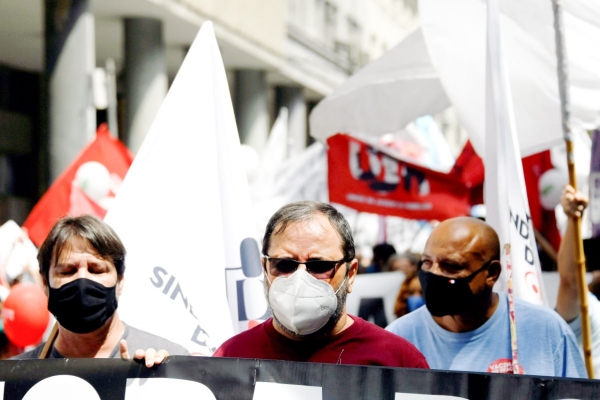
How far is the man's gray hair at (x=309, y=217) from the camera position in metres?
3.19

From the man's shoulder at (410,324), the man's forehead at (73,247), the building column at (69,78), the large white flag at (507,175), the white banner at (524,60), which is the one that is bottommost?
the man's shoulder at (410,324)

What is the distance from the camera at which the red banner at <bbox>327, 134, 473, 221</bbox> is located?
872 cm

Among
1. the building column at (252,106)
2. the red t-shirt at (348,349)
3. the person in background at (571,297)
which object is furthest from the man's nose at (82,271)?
the building column at (252,106)

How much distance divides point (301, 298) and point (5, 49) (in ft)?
51.8

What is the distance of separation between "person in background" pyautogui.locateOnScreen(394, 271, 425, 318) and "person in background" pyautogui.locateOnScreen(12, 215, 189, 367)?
358cm

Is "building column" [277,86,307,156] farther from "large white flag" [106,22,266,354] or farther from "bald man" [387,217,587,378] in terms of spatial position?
"bald man" [387,217,587,378]

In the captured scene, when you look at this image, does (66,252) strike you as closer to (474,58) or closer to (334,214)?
(334,214)

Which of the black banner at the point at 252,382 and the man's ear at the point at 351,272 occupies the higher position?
the man's ear at the point at 351,272

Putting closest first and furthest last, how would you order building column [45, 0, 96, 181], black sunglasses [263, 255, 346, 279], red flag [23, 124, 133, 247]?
black sunglasses [263, 255, 346, 279]
red flag [23, 124, 133, 247]
building column [45, 0, 96, 181]

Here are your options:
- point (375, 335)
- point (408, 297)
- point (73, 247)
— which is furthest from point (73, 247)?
point (408, 297)

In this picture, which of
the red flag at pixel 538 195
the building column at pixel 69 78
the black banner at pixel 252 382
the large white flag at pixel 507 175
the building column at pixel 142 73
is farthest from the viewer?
the building column at pixel 142 73

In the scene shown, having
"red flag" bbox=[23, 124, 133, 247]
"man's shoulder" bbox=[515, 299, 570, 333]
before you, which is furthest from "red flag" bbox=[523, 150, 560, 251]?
"man's shoulder" bbox=[515, 299, 570, 333]

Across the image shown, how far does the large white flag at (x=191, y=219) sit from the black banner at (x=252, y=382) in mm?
1127

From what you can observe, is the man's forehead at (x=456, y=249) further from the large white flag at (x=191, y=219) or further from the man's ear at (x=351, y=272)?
the large white flag at (x=191, y=219)
